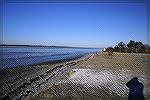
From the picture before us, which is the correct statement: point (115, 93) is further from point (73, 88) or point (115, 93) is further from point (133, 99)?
point (73, 88)

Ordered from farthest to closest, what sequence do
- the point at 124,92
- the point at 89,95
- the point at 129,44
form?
the point at 129,44
the point at 124,92
the point at 89,95

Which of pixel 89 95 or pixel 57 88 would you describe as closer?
pixel 89 95

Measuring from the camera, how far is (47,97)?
768cm

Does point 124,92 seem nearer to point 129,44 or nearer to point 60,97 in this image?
point 60,97

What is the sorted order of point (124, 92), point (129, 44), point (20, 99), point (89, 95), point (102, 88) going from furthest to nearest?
point (129, 44) → point (102, 88) → point (124, 92) → point (89, 95) → point (20, 99)

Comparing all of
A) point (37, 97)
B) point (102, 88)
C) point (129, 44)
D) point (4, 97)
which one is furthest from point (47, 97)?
point (129, 44)

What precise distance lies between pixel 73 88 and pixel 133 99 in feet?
9.54

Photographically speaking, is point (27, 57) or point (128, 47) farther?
point (128, 47)

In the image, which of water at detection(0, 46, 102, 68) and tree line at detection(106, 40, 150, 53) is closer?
water at detection(0, 46, 102, 68)

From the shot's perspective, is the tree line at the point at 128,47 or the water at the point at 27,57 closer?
the water at the point at 27,57

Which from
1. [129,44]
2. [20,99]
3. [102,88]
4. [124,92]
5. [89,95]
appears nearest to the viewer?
[20,99]

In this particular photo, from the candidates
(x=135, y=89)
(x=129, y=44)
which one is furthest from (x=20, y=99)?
(x=129, y=44)

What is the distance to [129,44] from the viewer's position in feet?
243

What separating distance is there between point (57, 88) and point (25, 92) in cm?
153
